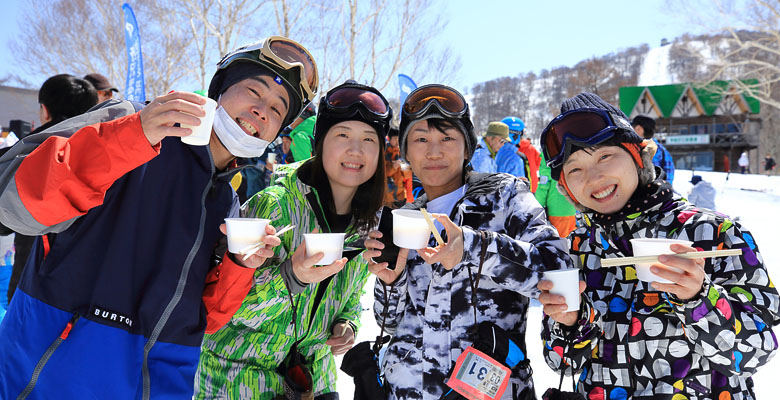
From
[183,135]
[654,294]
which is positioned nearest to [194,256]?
[183,135]

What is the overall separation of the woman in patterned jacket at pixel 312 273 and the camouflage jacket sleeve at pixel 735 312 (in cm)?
133

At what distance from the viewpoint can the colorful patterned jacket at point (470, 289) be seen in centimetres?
180

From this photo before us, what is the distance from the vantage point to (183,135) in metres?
1.40

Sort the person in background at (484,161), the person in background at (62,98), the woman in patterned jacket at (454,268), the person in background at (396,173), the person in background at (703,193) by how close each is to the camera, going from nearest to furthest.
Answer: the woman in patterned jacket at (454,268)
the person in background at (62,98)
the person in background at (396,173)
the person in background at (484,161)
the person in background at (703,193)

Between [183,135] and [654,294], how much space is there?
178cm

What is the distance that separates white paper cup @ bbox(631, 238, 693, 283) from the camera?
1506 millimetres

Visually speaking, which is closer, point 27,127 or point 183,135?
point 183,135

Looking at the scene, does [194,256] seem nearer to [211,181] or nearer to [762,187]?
[211,181]

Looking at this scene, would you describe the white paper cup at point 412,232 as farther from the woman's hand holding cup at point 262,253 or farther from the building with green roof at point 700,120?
the building with green roof at point 700,120

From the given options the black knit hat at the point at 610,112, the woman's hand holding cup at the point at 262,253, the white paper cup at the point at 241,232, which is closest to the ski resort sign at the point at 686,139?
the black knit hat at the point at 610,112

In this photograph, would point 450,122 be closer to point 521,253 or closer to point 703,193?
point 521,253

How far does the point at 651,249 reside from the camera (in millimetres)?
1535

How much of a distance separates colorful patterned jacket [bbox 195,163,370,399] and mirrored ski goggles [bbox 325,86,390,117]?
43 cm

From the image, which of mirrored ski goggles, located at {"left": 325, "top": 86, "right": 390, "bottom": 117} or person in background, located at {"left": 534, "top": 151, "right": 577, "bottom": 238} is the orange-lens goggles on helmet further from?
person in background, located at {"left": 534, "top": 151, "right": 577, "bottom": 238}
